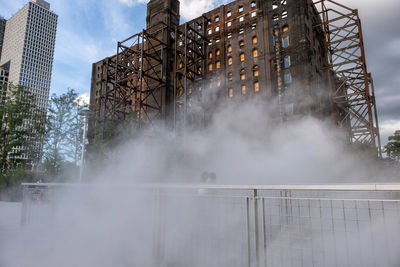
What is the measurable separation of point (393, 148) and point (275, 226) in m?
21.2

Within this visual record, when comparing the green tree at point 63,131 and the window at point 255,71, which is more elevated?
the window at point 255,71

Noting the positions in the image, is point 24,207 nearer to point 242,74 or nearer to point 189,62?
point 242,74

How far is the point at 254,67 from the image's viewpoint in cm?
1942

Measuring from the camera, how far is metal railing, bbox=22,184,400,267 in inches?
82.9

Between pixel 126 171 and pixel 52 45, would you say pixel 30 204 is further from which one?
pixel 52 45

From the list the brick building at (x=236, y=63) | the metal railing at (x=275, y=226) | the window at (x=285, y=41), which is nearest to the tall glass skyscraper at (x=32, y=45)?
the brick building at (x=236, y=63)

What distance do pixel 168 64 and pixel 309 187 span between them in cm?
2273

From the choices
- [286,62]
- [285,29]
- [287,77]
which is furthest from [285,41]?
[287,77]

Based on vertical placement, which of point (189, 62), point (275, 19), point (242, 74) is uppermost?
point (275, 19)

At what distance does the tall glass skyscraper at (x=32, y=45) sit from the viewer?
95562mm

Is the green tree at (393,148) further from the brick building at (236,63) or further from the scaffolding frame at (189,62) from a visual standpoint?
the scaffolding frame at (189,62)

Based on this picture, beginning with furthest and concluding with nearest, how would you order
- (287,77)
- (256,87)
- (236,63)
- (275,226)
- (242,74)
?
1. (236,63)
2. (242,74)
3. (256,87)
4. (287,77)
5. (275,226)

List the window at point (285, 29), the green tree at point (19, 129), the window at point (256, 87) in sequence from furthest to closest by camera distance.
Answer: the window at point (256, 87) → the window at point (285, 29) → the green tree at point (19, 129)

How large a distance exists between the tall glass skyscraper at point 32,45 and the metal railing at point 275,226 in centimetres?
10486
